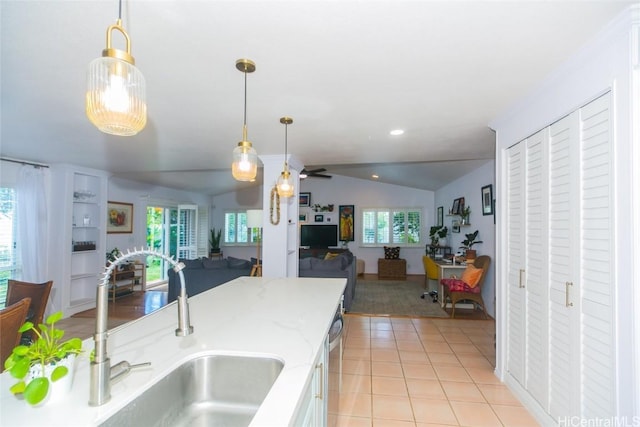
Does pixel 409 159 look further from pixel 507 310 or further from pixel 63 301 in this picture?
pixel 63 301

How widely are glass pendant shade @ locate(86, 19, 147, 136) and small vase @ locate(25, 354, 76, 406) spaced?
0.75m

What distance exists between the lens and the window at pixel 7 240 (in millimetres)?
3934

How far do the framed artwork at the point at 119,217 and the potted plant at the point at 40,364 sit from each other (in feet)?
18.7

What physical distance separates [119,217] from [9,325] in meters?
4.63

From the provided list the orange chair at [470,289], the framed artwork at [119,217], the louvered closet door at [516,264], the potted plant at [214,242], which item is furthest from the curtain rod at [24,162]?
the orange chair at [470,289]

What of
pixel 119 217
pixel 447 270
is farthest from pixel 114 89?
pixel 119 217

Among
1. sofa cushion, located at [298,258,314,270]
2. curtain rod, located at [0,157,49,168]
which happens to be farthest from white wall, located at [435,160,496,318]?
curtain rod, located at [0,157,49,168]

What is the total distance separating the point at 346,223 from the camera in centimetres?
861

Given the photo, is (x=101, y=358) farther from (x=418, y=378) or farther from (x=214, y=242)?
(x=214, y=242)

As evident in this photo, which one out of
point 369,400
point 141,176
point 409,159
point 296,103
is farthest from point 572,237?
point 141,176

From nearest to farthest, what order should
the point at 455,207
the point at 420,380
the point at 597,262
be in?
1. the point at 597,262
2. the point at 420,380
3. the point at 455,207

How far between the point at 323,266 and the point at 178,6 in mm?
3988

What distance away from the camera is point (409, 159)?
4.29 meters

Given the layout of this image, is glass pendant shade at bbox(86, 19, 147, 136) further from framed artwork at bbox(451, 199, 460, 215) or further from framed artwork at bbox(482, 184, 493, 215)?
framed artwork at bbox(451, 199, 460, 215)
